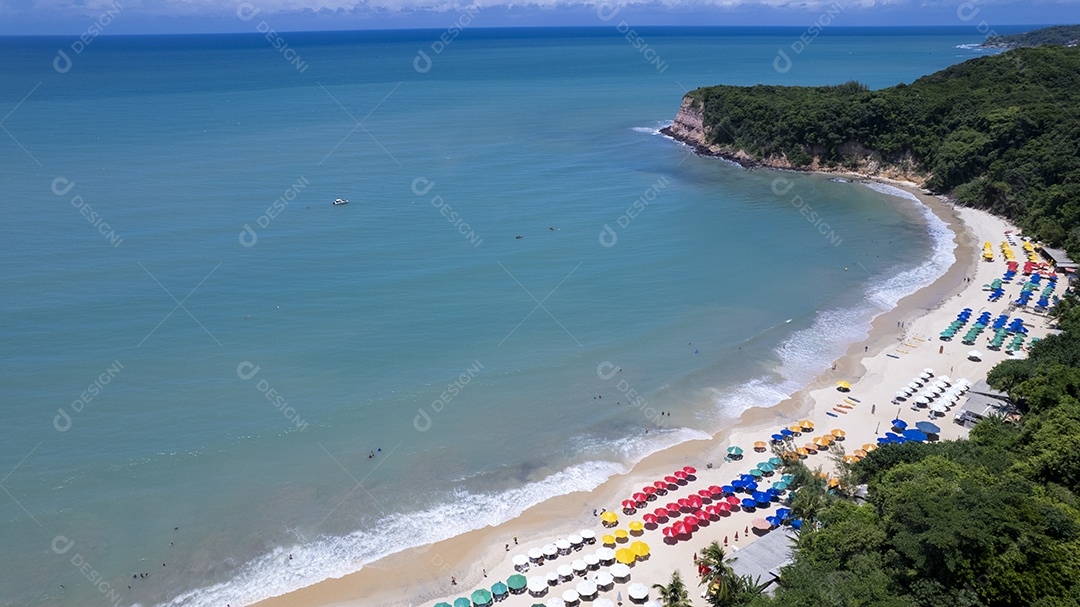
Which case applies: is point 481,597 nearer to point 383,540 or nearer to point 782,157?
point 383,540

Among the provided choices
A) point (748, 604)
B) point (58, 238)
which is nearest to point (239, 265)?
point (58, 238)

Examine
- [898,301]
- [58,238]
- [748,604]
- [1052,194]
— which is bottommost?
[58,238]

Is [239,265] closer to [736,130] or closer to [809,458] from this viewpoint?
[809,458]

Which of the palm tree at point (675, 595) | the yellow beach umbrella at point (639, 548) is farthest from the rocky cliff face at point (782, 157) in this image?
the palm tree at point (675, 595)

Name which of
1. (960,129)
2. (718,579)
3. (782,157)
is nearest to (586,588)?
(718,579)

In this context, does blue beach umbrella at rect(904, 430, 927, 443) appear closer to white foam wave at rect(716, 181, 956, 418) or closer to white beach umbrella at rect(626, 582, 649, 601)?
white foam wave at rect(716, 181, 956, 418)

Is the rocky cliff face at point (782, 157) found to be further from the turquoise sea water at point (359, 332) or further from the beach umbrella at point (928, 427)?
the beach umbrella at point (928, 427)
